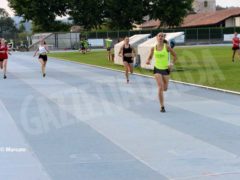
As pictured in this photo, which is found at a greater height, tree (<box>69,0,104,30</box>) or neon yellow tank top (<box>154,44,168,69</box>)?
tree (<box>69,0,104,30</box>)

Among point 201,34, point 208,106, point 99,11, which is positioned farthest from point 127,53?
point 99,11

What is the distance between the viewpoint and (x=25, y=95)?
16312 millimetres

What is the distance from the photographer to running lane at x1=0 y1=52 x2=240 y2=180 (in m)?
7.11

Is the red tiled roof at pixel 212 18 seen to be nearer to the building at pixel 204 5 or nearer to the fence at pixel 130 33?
the fence at pixel 130 33

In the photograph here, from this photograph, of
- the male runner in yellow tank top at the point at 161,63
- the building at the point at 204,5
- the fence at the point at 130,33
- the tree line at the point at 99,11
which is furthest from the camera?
the building at the point at 204,5

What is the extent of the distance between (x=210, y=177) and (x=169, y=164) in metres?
0.84

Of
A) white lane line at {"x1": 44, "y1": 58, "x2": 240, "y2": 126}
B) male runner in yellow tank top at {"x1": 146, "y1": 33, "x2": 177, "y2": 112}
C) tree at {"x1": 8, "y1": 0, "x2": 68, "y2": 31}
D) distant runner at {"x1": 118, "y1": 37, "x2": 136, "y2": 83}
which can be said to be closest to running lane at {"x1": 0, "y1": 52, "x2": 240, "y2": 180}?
white lane line at {"x1": 44, "y1": 58, "x2": 240, "y2": 126}

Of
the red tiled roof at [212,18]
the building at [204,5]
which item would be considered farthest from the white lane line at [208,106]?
the building at [204,5]

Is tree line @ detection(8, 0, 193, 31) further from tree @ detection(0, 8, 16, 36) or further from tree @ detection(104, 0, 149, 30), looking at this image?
tree @ detection(0, 8, 16, 36)

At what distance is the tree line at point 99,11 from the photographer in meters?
76.2

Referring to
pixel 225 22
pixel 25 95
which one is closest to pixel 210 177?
pixel 25 95

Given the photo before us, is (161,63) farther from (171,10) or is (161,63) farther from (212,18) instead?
(212,18)

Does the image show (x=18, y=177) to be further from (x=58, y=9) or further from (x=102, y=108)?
(x=58, y=9)

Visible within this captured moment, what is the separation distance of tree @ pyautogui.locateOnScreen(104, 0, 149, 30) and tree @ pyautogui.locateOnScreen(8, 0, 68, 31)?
624 cm
